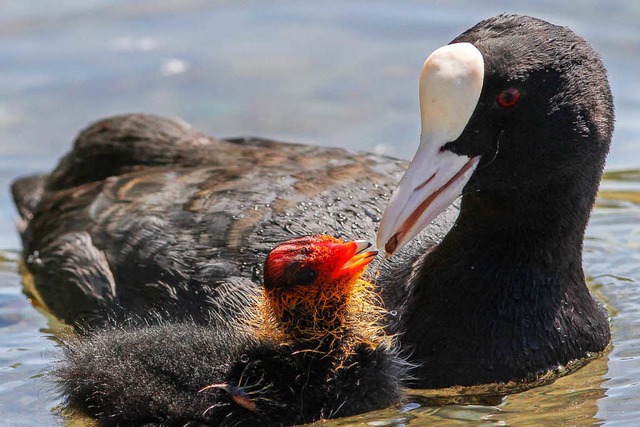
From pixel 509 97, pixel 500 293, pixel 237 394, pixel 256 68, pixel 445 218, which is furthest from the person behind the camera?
pixel 256 68

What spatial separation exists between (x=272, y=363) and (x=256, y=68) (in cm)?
474

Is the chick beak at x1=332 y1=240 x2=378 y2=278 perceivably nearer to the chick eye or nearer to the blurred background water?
the chick eye

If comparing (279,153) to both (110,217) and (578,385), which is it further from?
(578,385)

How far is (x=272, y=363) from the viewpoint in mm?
4902

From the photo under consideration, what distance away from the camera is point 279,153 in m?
6.47

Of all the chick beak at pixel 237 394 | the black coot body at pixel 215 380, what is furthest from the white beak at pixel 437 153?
the chick beak at pixel 237 394

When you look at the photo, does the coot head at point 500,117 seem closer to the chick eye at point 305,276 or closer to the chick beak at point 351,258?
the chick beak at point 351,258

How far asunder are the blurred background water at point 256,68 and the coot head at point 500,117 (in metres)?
2.12

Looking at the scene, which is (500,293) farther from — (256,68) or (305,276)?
(256,68)

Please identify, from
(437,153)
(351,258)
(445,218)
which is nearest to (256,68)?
(445,218)

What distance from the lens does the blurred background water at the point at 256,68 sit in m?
8.60

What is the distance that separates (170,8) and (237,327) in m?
5.40

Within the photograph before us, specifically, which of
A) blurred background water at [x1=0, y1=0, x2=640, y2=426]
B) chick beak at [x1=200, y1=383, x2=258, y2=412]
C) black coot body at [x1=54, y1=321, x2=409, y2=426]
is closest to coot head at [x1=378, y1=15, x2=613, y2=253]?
black coot body at [x1=54, y1=321, x2=409, y2=426]

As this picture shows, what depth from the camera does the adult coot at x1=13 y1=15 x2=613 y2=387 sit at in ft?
16.5
